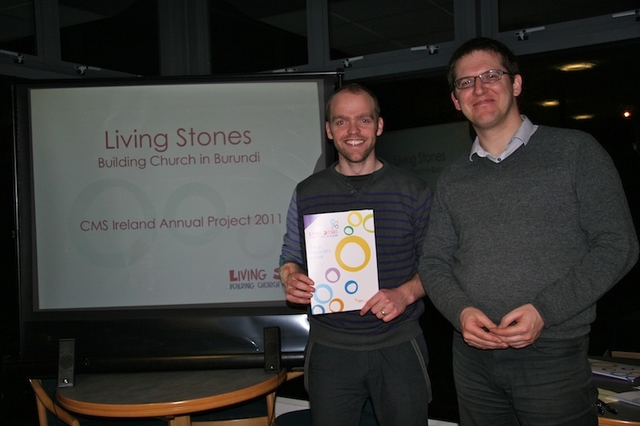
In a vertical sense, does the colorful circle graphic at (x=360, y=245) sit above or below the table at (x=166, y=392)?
above

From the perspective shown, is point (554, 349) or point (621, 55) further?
point (621, 55)

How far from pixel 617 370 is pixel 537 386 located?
0.70 meters

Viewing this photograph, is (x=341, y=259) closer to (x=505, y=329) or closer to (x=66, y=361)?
(x=505, y=329)

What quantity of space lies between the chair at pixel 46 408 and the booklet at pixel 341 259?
1.18m

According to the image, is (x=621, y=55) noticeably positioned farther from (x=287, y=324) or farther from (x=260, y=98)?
(x=287, y=324)

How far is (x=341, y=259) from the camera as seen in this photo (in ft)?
6.76

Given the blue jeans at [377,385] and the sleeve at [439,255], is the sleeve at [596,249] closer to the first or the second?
the sleeve at [439,255]

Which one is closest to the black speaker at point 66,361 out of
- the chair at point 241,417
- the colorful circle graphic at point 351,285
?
the chair at point 241,417

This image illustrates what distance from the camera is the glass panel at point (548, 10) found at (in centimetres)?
271

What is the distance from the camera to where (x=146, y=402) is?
83.2 inches

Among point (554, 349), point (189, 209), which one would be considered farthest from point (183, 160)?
point (554, 349)

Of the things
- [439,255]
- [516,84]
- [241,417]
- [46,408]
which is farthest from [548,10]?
[46,408]

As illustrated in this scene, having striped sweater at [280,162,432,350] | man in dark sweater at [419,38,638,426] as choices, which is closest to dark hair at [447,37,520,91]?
man in dark sweater at [419,38,638,426]

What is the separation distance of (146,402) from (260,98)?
1385 millimetres
